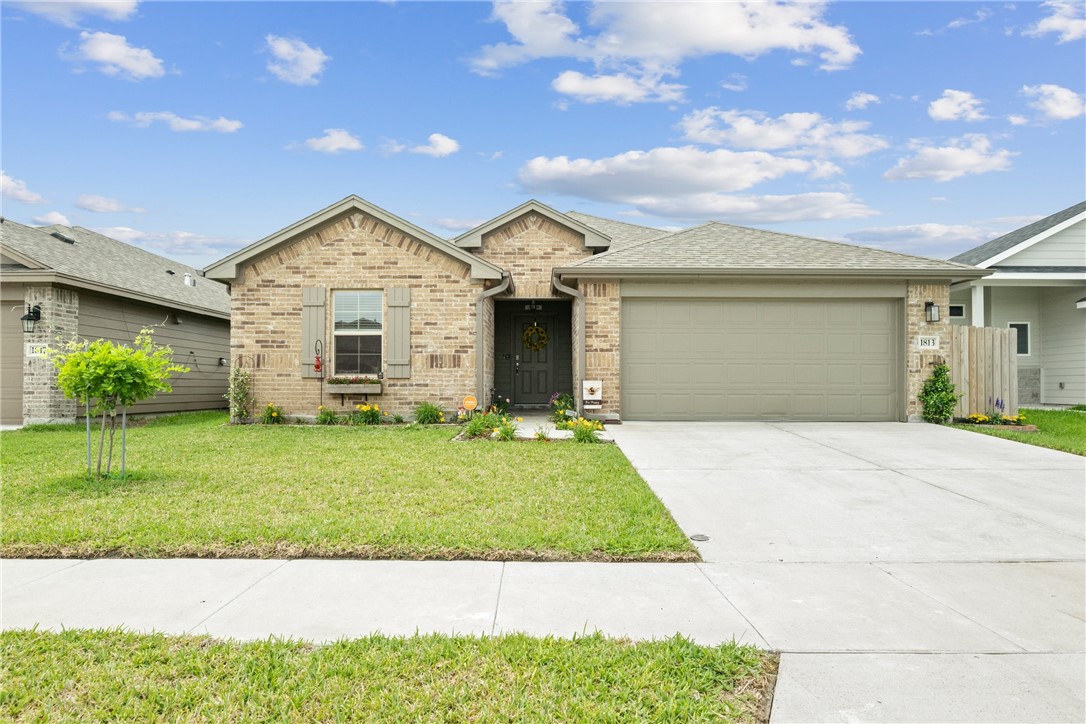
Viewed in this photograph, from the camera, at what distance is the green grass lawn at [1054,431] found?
8773 millimetres

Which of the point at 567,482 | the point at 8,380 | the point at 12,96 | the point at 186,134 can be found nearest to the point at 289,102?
the point at 186,134

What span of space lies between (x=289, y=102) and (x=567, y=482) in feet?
46.5

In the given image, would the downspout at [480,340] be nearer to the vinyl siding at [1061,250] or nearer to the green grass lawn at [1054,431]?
the green grass lawn at [1054,431]

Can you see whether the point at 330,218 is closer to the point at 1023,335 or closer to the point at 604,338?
the point at 604,338

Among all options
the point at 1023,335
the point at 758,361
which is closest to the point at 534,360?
the point at 758,361

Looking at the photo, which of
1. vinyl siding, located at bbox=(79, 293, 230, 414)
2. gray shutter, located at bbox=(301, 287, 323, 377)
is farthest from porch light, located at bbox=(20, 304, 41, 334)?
gray shutter, located at bbox=(301, 287, 323, 377)

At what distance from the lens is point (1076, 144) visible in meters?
10.6

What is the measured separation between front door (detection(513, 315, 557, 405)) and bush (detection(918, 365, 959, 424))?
809 centimetres

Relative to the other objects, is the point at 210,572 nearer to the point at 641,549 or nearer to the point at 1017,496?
the point at 641,549

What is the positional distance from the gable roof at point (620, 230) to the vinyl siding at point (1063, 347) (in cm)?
1047

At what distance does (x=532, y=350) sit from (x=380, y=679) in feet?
42.5

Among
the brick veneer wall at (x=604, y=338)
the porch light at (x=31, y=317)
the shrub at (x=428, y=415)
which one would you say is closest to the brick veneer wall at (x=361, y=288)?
the shrub at (x=428, y=415)

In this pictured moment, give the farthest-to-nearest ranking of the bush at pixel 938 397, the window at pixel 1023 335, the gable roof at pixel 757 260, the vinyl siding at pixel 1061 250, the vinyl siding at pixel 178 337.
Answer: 1. the window at pixel 1023 335
2. the vinyl siding at pixel 1061 250
3. the vinyl siding at pixel 178 337
4. the bush at pixel 938 397
5. the gable roof at pixel 757 260

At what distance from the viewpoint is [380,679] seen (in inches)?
95.1
